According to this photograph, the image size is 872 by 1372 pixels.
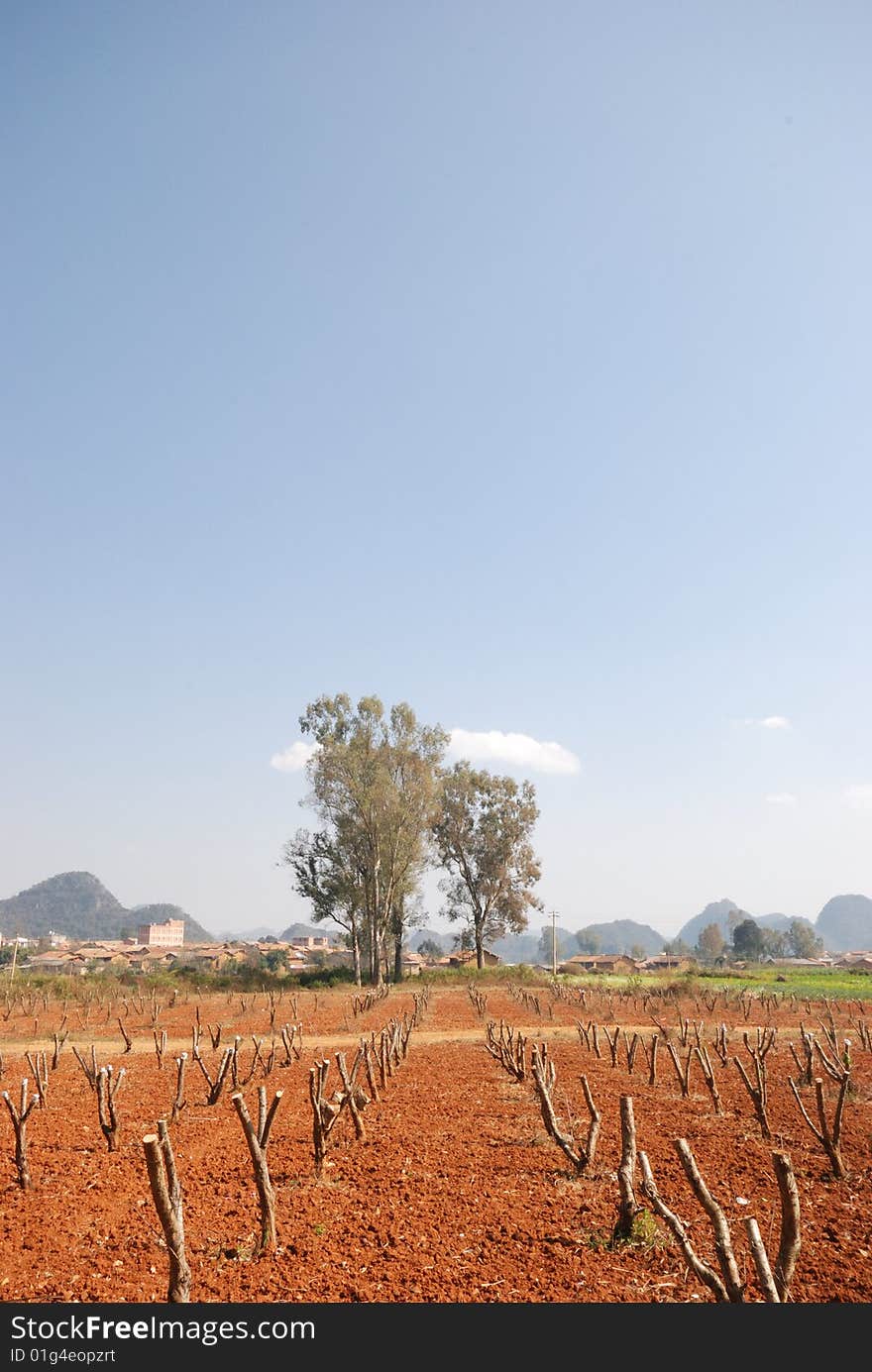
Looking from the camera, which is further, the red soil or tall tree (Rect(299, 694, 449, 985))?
tall tree (Rect(299, 694, 449, 985))

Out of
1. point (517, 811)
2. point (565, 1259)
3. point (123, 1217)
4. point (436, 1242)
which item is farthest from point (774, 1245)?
point (517, 811)

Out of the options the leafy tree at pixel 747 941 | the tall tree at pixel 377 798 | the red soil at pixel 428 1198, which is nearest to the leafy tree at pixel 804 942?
the leafy tree at pixel 747 941

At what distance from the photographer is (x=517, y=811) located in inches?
2394

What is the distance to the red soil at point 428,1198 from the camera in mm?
6125

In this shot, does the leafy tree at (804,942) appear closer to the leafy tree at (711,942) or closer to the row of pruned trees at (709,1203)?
the leafy tree at (711,942)

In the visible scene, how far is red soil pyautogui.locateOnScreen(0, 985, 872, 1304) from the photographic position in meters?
6.12

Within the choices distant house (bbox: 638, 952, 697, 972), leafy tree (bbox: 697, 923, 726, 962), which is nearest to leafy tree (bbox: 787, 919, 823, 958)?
leafy tree (bbox: 697, 923, 726, 962)

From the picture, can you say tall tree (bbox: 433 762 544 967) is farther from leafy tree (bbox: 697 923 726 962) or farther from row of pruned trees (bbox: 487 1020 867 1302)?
leafy tree (bbox: 697 923 726 962)

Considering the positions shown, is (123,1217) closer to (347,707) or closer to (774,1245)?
(774,1245)

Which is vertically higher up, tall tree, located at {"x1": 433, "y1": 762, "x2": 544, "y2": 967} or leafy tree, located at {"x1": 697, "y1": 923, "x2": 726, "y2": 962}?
tall tree, located at {"x1": 433, "y1": 762, "x2": 544, "y2": 967}

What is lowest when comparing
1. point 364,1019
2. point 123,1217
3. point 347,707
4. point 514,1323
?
point 364,1019

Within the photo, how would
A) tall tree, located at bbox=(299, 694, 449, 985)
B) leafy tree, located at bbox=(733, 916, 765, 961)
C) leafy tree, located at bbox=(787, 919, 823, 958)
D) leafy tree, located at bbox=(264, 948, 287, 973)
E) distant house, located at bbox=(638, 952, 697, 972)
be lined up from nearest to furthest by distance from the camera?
1. tall tree, located at bbox=(299, 694, 449, 985)
2. distant house, located at bbox=(638, 952, 697, 972)
3. leafy tree, located at bbox=(264, 948, 287, 973)
4. leafy tree, located at bbox=(733, 916, 765, 961)
5. leafy tree, located at bbox=(787, 919, 823, 958)

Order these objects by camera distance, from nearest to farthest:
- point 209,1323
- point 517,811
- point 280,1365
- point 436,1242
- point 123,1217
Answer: point 280,1365, point 209,1323, point 436,1242, point 123,1217, point 517,811

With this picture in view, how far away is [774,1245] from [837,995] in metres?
49.2
